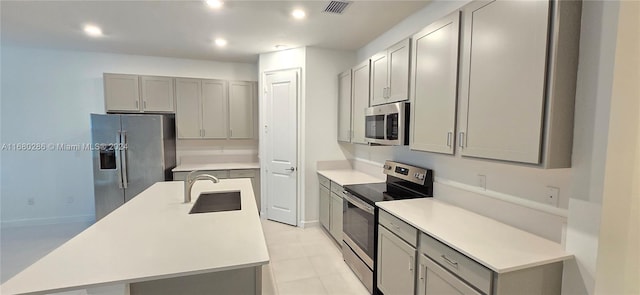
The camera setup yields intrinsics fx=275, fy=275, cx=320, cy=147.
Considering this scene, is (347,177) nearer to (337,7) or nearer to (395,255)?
(395,255)

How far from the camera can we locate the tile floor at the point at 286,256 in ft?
8.33

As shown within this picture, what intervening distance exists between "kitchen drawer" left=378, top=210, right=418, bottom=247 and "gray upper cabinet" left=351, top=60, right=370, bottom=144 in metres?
1.14

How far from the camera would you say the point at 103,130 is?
3773 millimetres

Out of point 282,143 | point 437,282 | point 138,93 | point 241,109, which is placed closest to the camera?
point 437,282

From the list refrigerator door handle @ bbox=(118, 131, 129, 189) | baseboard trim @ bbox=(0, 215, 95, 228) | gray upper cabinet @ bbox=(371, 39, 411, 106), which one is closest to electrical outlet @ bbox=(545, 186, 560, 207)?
gray upper cabinet @ bbox=(371, 39, 411, 106)

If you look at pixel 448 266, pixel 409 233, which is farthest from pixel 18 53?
pixel 448 266

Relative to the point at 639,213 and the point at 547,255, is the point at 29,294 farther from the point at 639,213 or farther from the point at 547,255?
the point at 639,213

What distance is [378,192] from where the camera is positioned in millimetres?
2656

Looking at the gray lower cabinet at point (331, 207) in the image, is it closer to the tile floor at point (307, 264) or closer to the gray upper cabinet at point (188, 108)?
the tile floor at point (307, 264)

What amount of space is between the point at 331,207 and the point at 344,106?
1.34 meters

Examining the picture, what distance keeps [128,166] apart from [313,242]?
109 inches

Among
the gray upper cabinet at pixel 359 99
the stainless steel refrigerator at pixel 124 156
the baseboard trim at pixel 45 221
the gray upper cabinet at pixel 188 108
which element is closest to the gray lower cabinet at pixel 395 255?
the gray upper cabinet at pixel 359 99

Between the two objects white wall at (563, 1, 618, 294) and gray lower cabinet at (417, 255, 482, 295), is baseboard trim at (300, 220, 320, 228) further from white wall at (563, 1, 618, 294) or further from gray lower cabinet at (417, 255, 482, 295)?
white wall at (563, 1, 618, 294)

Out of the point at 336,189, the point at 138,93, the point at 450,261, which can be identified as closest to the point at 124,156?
the point at 138,93
